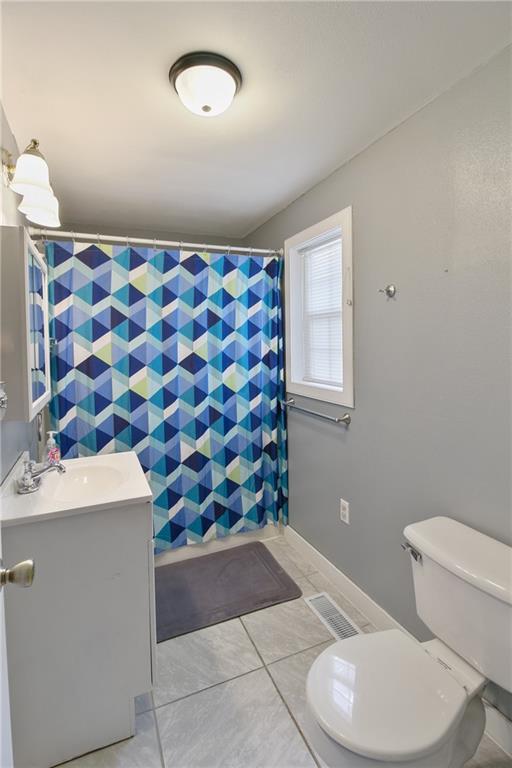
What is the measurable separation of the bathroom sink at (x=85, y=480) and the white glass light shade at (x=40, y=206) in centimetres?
98

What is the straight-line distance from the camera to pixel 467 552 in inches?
45.5

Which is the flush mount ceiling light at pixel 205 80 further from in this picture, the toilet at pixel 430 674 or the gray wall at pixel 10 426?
the toilet at pixel 430 674

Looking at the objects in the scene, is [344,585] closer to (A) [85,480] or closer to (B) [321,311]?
(A) [85,480]

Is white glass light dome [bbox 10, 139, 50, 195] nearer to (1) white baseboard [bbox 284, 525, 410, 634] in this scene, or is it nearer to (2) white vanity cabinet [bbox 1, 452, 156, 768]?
(2) white vanity cabinet [bbox 1, 452, 156, 768]

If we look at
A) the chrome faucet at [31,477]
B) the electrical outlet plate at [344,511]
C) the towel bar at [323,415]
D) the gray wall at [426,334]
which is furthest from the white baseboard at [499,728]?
the chrome faucet at [31,477]

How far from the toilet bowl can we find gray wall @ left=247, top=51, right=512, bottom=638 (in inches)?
17.7

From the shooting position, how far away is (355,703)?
1001mm

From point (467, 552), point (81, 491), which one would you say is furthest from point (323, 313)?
point (81, 491)

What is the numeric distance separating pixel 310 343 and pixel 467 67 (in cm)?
145

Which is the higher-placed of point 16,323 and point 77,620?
point 16,323

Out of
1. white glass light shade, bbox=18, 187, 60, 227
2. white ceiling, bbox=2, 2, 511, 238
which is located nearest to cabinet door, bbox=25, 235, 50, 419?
white glass light shade, bbox=18, 187, 60, 227

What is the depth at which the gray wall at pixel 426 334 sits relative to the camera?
1.22m

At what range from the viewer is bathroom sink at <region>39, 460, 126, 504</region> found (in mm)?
1544

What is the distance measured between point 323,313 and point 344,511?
43.6 inches
